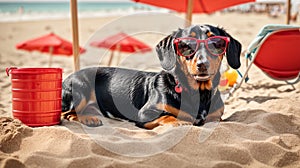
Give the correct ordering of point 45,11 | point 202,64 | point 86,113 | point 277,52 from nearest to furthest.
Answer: point 202,64
point 86,113
point 277,52
point 45,11

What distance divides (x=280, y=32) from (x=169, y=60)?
1925mm

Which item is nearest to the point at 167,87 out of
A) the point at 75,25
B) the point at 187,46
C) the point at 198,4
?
the point at 187,46

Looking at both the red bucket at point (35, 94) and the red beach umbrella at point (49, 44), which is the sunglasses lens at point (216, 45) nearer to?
the red bucket at point (35, 94)

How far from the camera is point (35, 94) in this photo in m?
3.16

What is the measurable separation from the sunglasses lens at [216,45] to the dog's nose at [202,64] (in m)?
0.14

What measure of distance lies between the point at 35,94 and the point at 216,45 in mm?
1663

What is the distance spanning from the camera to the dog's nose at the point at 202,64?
9.80 ft

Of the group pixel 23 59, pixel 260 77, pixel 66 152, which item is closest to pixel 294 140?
pixel 66 152

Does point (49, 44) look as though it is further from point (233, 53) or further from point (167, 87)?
point (233, 53)

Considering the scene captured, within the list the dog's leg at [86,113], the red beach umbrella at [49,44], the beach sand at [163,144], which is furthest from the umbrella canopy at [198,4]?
the red beach umbrella at [49,44]

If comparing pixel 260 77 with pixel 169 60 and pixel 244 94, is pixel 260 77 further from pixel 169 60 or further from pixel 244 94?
pixel 169 60

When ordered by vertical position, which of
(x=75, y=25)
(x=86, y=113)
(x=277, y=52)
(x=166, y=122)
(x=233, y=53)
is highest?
(x=75, y=25)

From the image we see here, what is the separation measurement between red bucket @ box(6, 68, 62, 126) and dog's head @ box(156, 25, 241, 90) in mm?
1052

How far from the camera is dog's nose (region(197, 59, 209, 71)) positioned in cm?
299
